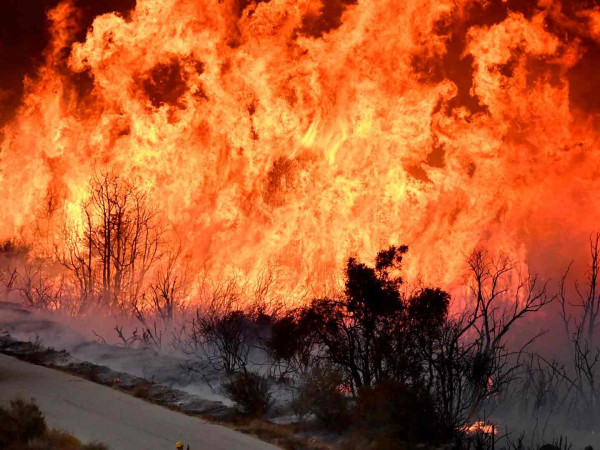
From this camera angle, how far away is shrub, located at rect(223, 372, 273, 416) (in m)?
14.7

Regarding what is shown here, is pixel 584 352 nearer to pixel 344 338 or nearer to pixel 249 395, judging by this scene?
pixel 344 338

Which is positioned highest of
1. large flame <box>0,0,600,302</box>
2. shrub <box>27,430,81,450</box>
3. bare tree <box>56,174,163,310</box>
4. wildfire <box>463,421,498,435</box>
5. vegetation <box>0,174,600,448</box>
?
large flame <box>0,0,600,302</box>

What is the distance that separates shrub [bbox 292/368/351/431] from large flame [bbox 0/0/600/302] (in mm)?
9729

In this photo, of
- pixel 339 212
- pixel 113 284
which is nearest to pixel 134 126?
pixel 113 284

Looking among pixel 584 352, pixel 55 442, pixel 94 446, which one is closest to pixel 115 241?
pixel 584 352

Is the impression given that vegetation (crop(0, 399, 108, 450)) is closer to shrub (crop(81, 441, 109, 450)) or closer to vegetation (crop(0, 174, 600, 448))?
shrub (crop(81, 441, 109, 450))

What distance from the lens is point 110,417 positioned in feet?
42.5

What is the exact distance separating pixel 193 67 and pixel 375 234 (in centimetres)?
896

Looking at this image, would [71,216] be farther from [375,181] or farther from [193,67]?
[375,181]

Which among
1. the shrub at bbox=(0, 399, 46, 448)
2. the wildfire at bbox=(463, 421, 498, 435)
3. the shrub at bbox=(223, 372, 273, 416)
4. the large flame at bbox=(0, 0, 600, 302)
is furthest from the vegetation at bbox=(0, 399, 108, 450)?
the large flame at bbox=(0, 0, 600, 302)

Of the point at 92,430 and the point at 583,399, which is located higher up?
the point at 583,399

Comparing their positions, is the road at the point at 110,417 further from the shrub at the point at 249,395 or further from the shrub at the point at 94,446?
the shrub at the point at 249,395

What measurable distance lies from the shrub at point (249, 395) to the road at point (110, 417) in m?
1.19

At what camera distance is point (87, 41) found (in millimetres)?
28750
